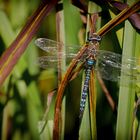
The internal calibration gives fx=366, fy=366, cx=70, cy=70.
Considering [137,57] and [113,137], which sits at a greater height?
[137,57]

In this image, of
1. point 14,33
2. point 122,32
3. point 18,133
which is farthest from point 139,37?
point 18,133

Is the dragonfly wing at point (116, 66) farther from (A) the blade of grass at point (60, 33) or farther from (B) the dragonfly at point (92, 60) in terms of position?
(A) the blade of grass at point (60, 33)

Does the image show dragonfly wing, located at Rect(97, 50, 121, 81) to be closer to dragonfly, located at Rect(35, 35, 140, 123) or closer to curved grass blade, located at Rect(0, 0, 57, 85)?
dragonfly, located at Rect(35, 35, 140, 123)

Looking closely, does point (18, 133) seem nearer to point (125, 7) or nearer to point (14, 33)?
point (14, 33)

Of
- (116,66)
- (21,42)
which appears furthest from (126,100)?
(21,42)

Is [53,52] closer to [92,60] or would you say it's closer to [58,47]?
[58,47]

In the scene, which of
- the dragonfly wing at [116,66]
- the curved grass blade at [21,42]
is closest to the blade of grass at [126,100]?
the dragonfly wing at [116,66]
